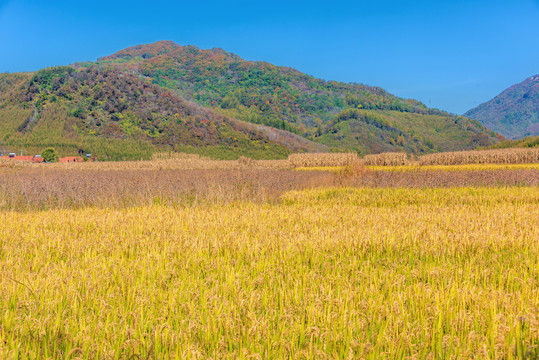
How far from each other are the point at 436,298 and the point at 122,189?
33.1 feet

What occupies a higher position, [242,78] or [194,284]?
[242,78]

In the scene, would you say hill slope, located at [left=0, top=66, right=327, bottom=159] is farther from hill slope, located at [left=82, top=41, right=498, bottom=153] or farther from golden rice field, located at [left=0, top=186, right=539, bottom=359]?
golden rice field, located at [left=0, top=186, right=539, bottom=359]

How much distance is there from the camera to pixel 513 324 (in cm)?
254

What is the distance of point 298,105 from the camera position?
172625 millimetres

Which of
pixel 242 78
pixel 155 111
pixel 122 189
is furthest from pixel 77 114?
pixel 242 78

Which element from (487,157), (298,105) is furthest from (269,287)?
(298,105)

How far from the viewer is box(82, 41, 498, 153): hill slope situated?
13775 centimetres

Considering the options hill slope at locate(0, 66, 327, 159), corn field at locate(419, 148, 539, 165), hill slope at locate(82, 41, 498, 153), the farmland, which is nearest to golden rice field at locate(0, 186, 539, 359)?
the farmland

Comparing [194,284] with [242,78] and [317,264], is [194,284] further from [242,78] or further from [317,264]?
[242,78]

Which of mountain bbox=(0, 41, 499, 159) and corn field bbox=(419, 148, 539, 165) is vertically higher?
mountain bbox=(0, 41, 499, 159)

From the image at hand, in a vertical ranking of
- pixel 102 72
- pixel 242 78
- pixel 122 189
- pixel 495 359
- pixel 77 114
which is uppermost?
pixel 242 78

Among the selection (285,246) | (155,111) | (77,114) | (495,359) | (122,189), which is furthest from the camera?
(155,111)

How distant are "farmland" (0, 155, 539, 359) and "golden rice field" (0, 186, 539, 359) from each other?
2 centimetres

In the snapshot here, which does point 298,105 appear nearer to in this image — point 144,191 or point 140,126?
point 140,126
